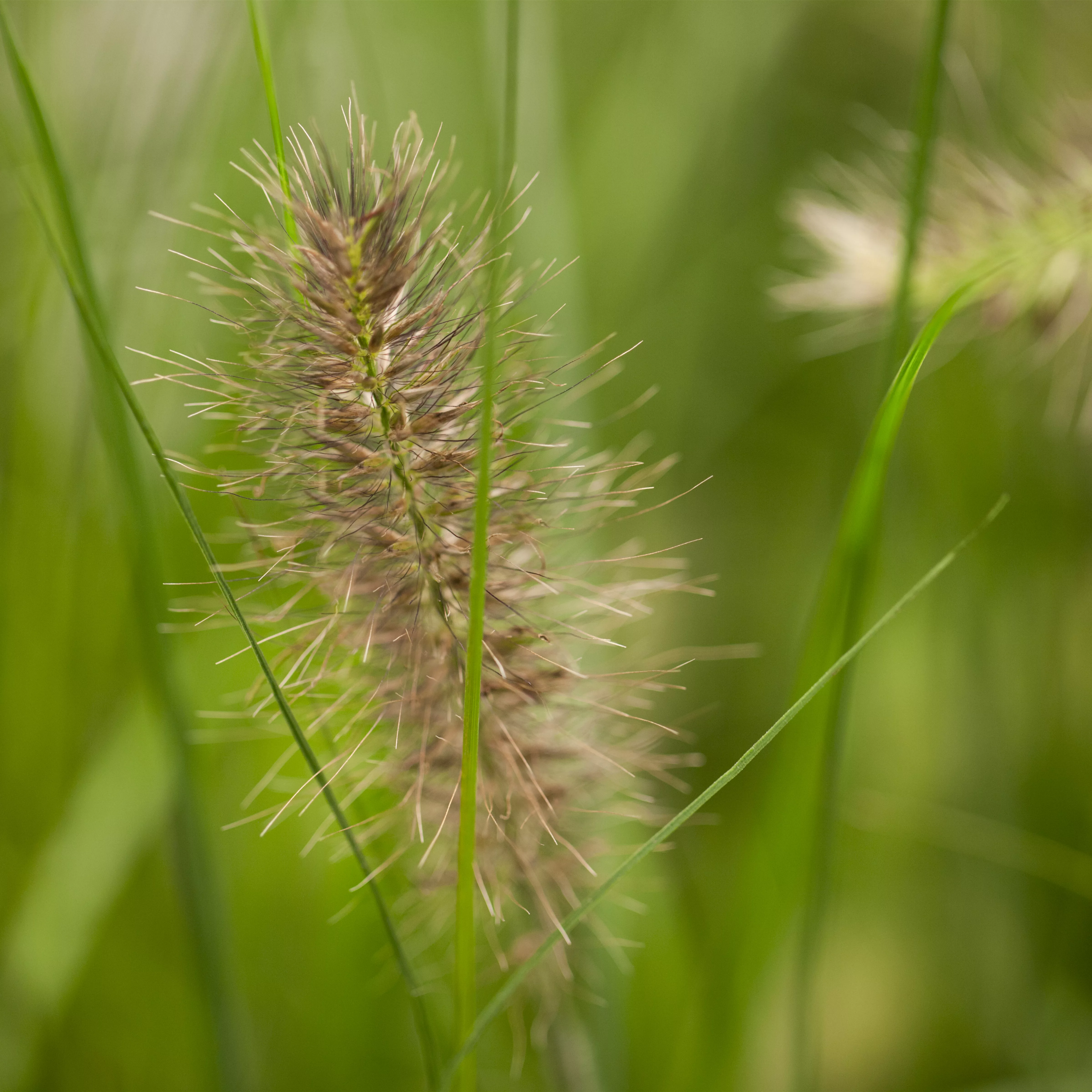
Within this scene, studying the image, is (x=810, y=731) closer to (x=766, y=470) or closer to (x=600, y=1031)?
(x=600, y=1031)

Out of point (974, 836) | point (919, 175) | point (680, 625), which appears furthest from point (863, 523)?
point (680, 625)

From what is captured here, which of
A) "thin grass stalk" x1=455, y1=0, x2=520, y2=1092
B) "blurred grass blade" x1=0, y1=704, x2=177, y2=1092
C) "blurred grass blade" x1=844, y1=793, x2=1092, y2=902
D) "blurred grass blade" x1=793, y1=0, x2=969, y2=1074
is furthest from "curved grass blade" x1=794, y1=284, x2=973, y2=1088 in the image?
"blurred grass blade" x1=0, y1=704, x2=177, y2=1092

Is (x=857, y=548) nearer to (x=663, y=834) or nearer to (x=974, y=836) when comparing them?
(x=663, y=834)

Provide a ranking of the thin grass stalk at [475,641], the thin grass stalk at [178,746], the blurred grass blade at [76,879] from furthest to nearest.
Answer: the blurred grass blade at [76,879]
the thin grass stalk at [178,746]
the thin grass stalk at [475,641]

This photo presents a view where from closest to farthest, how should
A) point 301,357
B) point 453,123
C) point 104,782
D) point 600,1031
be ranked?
point 301,357 < point 600,1031 < point 104,782 < point 453,123

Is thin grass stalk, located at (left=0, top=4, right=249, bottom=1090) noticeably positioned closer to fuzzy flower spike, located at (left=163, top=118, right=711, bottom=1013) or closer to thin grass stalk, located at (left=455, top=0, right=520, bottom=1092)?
fuzzy flower spike, located at (left=163, top=118, right=711, bottom=1013)

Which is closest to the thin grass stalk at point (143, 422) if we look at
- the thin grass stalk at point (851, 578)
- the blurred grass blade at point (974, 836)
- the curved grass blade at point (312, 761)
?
the curved grass blade at point (312, 761)

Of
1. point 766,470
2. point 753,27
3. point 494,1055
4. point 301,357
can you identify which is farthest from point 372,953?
point 753,27

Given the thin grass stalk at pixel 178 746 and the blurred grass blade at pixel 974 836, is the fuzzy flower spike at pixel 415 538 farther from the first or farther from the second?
the blurred grass blade at pixel 974 836
